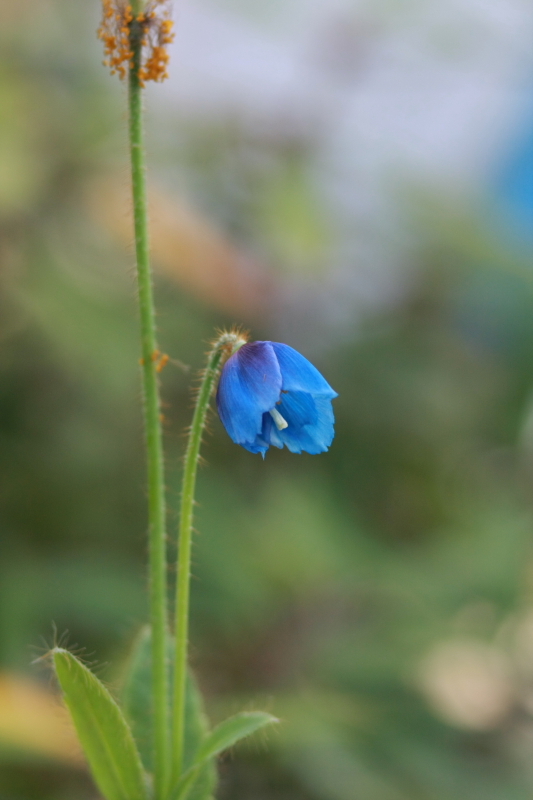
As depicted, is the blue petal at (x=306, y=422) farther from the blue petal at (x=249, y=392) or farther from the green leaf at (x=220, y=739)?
the green leaf at (x=220, y=739)

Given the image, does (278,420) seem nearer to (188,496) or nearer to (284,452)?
(188,496)

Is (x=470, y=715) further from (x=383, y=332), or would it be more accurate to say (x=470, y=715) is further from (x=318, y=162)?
(x=318, y=162)

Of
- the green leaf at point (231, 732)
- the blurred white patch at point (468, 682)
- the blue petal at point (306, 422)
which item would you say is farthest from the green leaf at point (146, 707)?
the blurred white patch at point (468, 682)

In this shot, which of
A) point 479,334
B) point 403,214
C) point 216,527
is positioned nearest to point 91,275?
point 216,527

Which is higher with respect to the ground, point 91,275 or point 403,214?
point 403,214

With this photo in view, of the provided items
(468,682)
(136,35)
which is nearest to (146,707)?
(136,35)

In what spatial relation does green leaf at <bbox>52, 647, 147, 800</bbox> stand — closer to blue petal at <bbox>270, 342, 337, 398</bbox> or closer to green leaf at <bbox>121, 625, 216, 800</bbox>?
green leaf at <bbox>121, 625, 216, 800</bbox>
